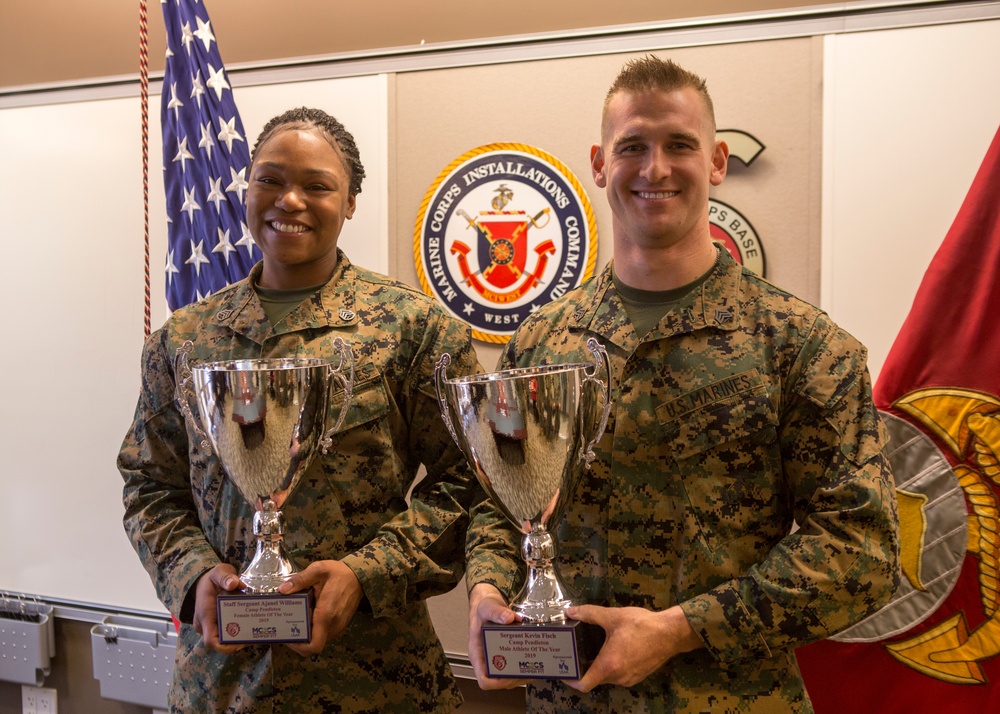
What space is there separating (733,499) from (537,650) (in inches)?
15.6

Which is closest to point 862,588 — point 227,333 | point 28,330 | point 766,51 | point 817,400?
point 817,400

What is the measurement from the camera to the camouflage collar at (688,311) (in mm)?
1368

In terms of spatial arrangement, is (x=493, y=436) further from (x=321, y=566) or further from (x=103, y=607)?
(x=103, y=607)

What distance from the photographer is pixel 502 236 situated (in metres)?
2.54

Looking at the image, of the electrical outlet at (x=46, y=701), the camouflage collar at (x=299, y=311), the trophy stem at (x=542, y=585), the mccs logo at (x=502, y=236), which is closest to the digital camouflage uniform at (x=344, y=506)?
the camouflage collar at (x=299, y=311)

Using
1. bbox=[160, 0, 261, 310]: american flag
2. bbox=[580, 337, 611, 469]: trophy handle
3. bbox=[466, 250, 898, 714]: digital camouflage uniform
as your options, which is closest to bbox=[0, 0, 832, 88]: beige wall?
bbox=[160, 0, 261, 310]: american flag

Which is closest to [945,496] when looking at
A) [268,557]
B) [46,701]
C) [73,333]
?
[268,557]

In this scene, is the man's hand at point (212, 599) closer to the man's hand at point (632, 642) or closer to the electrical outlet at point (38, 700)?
the man's hand at point (632, 642)

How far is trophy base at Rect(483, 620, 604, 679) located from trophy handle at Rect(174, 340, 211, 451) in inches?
27.3

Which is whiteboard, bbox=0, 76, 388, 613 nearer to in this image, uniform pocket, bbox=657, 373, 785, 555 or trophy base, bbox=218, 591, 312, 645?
trophy base, bbox=218, 591, 312, 645

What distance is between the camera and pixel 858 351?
1.30 meters

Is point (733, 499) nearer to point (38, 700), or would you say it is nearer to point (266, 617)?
point (266, 617)

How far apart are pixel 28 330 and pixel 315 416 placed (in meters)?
2.14

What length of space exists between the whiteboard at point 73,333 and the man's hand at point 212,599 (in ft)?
5.34
